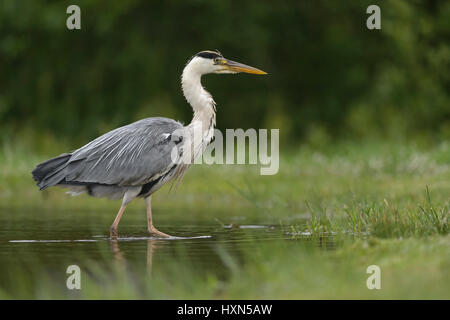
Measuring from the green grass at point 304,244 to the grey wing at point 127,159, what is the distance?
1.02 m

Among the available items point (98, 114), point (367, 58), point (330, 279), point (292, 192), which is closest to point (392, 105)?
point (367, 58)

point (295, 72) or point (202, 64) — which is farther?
point (295, 72)

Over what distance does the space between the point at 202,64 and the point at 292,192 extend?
371 cm

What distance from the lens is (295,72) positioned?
94.1ft

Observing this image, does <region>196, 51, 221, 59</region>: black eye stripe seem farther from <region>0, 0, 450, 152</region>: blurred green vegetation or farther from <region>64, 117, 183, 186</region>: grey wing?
<region>0, 0, 450, 152</region>: blurred green vegetation

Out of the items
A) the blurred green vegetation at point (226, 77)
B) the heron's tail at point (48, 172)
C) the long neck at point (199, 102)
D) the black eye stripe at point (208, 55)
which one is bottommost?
the heron's tail at point (48, 172)

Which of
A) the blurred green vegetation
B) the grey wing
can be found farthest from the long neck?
the blurred green vegetation

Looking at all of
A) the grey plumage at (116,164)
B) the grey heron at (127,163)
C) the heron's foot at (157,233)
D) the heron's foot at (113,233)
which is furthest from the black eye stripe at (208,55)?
the heron's foot at (113,233)

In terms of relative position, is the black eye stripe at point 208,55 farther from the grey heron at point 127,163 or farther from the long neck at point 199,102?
the grey heron at point 127,163

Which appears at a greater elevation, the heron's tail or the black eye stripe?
the black eye stripe

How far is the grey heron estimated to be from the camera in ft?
29.7

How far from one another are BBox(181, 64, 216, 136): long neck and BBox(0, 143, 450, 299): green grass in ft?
3.78

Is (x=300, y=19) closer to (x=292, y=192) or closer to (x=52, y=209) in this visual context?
(x=292, y=192)

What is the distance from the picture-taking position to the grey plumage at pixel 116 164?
9.05m
